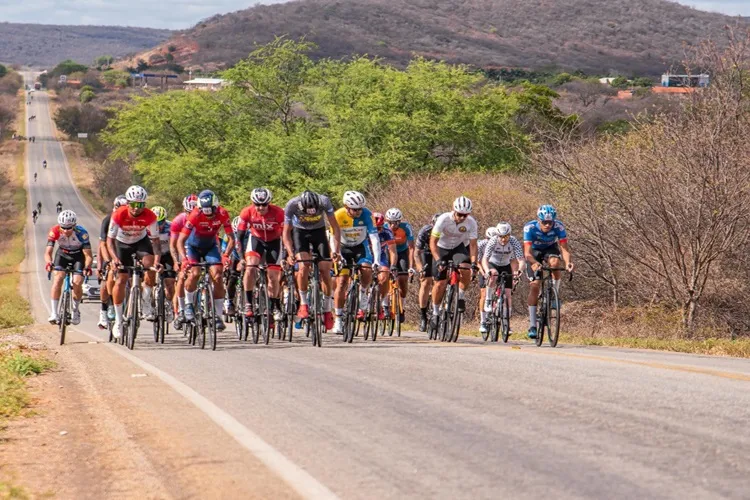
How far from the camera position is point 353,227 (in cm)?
1734

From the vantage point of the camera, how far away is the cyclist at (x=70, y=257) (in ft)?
63.7

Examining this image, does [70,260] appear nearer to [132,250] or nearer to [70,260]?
[70,260]

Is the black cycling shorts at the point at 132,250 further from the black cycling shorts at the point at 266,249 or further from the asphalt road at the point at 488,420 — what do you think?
the asphalt road at the point at 488,420

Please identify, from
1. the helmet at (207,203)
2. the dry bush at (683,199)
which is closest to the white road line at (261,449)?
the helmet at (207,203)

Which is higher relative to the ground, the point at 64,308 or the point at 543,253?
the point at 543,253

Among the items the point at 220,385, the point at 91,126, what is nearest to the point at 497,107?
the point at 220,385

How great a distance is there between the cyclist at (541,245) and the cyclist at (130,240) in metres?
5.38

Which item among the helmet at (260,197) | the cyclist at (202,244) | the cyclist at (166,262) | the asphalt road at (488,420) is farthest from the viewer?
the cyclist at (166,262)

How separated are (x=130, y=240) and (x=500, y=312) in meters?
5.69

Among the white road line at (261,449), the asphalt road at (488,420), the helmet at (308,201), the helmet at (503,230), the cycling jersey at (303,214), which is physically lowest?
→ the white road line at (261,449)

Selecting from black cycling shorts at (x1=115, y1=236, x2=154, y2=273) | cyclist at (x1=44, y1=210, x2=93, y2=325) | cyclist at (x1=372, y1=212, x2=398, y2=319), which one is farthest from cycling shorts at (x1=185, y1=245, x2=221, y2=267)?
cyclist at (x1=44, y1=210, x2=93, y2=325)

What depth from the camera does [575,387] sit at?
10.1 meters

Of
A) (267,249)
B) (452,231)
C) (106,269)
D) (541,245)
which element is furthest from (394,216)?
(106,269)

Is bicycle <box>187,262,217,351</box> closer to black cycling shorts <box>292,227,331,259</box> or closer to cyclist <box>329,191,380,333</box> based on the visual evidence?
black cycling shorts <box>292,227,331,259</box>
